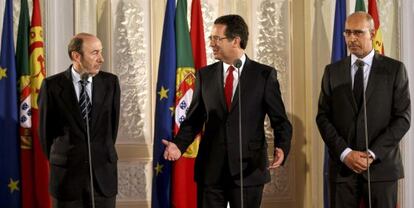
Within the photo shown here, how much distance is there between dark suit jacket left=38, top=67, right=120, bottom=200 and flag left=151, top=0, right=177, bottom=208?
3.27ft

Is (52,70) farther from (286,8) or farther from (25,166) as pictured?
(286,8)

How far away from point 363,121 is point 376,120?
0.24 feet

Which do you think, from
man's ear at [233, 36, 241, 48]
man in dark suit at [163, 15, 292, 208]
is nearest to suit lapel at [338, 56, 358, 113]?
man in dark suit at [163, 15, 292, 208]

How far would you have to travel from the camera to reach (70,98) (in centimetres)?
359

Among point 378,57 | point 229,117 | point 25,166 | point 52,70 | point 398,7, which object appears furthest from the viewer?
point 398,7

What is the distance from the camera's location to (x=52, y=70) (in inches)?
189

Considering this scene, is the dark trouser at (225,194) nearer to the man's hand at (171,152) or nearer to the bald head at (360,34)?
the man's hand at (171,152)

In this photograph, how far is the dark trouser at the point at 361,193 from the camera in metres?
3.42

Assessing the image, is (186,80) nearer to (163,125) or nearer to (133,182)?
(163,125)

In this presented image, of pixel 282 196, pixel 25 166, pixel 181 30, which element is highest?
pixel 181 30

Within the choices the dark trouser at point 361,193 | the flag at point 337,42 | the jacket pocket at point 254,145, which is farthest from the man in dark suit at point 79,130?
the flag at point 337,42

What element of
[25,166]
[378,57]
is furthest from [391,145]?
[25,166]

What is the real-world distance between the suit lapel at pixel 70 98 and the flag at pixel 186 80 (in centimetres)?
118

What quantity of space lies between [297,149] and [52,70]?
210cm
